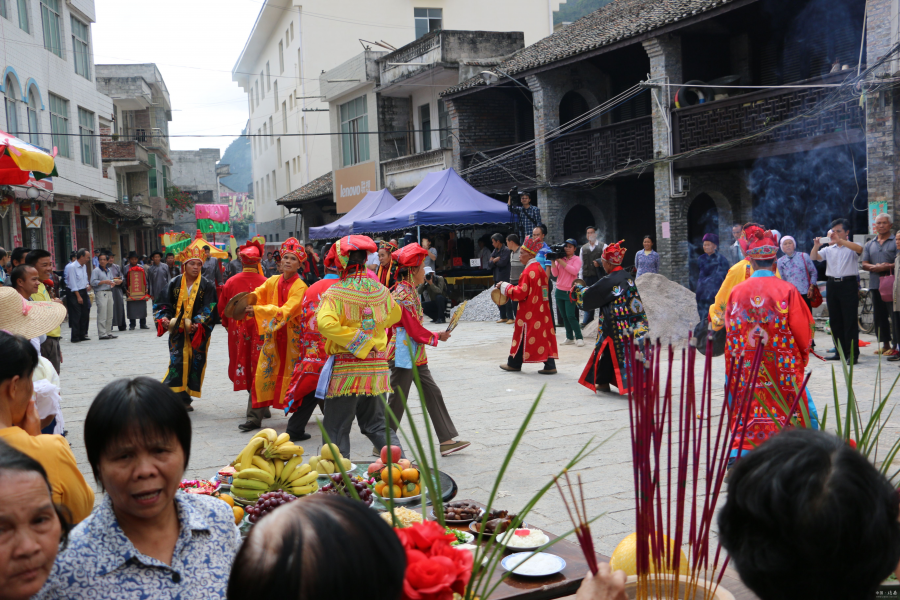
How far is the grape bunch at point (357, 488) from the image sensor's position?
10.3 ft

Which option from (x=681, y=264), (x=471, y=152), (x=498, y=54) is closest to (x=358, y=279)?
(x=681, y=264)

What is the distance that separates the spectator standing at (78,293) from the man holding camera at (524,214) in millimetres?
8708

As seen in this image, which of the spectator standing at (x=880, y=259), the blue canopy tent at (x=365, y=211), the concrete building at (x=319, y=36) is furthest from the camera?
the concrete building at (x=319, y=36)

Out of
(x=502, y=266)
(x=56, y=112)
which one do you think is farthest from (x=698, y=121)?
(x=56, y=112)

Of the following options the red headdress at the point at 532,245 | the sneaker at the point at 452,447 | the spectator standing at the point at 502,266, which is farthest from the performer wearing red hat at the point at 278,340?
the spectator standing at the point at 502,266

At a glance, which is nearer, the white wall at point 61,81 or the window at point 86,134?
the white wall at point 61,81

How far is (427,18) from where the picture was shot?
3281 centimetres

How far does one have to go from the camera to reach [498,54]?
23266mm

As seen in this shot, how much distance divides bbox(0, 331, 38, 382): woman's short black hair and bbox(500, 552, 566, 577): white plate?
1.70 meters

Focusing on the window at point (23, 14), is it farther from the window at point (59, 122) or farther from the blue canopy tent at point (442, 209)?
the blue canopy tent at point (442, 209)

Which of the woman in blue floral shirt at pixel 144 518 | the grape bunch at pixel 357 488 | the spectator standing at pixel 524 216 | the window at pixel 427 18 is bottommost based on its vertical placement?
the grape bunch at pixel 357 488

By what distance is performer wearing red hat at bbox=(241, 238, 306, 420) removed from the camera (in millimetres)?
6977

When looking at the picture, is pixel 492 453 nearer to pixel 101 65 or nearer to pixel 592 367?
pixel 592 367

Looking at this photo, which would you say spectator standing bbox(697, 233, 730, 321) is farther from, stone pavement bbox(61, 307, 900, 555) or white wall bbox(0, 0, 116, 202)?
white wall bbox(0, 0, 116, 202)
